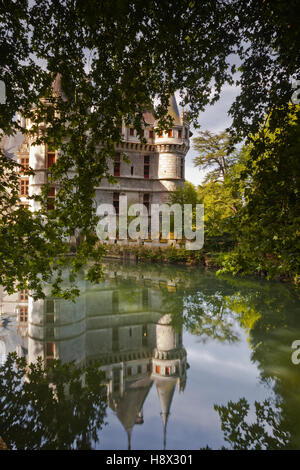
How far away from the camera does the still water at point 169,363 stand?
11.9 feet

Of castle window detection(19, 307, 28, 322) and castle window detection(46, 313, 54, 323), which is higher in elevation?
castle window detection(19, 307, 28, 322)

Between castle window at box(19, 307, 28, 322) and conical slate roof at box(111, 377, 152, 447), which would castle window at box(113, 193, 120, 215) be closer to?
castle window at box(19, 307, 28, 322)

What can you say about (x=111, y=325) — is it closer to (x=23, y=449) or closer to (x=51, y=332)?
(x=51, y=332)

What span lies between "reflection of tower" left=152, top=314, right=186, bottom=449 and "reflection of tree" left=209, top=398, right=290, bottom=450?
0.79 m

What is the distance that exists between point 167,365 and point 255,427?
2269 millimetres

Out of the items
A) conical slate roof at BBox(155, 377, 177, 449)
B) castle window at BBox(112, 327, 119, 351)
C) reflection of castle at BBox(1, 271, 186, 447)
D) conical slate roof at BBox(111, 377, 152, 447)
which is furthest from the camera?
castle window at BBox(112, 327, 119, 351)

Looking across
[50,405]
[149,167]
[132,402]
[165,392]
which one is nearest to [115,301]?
[165,392]

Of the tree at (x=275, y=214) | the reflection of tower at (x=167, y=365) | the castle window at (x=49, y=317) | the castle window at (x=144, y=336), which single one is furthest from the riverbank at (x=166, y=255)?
the tree at (x=275, y=214)

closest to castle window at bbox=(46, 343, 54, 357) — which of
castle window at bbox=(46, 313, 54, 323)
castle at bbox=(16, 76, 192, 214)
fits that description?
castle window at bbox=(46, 313, 54, 323)

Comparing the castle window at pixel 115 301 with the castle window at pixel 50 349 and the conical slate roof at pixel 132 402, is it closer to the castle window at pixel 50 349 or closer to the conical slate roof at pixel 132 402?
the castle window at pixel 50 349

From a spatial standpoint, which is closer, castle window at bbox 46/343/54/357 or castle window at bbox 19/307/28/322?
castle window at bbox 46/343/54/357

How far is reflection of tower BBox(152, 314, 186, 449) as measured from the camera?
468 cm
